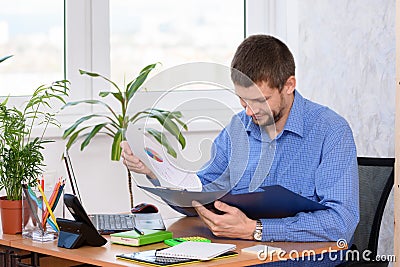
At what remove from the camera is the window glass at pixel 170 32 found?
370 centimetres

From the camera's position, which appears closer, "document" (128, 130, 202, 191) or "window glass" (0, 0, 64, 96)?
"document" (128, 130, 202, 191)

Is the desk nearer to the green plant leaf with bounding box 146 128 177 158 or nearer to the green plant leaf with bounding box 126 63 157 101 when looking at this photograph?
the green plant leaf with bounding box 146 128 177 158

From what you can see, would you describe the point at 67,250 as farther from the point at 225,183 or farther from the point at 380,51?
the point at 380,51

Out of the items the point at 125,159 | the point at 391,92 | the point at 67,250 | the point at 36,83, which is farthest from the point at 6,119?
the point at 391,92

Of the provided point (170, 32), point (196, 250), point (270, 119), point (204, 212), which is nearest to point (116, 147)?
point (170, 32)

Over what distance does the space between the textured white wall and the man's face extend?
0.89m

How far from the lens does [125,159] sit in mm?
2451

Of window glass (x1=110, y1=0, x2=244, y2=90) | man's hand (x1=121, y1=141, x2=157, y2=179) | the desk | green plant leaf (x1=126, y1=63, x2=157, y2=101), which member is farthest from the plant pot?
window glass (x1=110, y1=0, x2=244, y2=90)

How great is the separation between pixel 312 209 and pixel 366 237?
384mm

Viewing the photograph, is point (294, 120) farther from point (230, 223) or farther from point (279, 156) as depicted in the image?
point (230, 223)

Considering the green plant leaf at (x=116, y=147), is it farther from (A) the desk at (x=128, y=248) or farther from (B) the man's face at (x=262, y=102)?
(B) the man's face at (x=262, y=102)

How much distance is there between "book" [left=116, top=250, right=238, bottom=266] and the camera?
76.4 inches

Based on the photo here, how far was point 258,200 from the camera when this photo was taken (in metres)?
2.21

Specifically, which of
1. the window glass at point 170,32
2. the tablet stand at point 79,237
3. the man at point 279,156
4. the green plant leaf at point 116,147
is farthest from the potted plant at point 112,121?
the tablet stand at point 79,237
